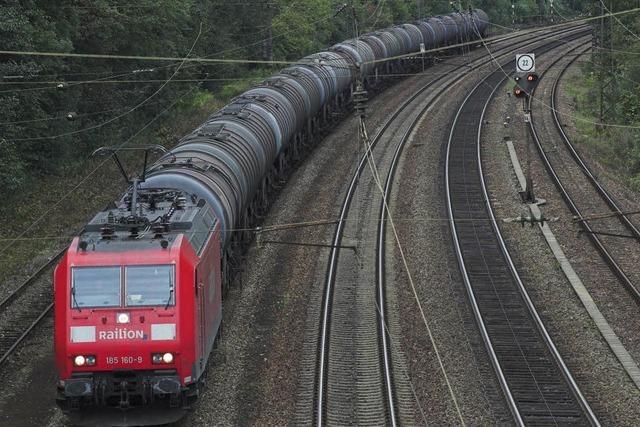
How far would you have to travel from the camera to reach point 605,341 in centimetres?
1886

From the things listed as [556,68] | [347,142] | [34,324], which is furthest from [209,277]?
[556,68]

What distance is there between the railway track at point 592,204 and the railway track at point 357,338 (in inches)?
237

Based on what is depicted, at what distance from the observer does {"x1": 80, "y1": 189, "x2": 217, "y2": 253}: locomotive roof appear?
15.0 meters

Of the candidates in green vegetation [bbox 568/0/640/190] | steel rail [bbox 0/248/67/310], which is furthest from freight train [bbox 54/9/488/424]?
green vegetation [bbox 568/0/640/190]

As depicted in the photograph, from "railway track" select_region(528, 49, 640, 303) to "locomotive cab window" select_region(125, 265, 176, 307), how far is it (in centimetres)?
1188

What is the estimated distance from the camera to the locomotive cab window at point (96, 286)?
47.4ft

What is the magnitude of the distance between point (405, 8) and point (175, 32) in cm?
4645

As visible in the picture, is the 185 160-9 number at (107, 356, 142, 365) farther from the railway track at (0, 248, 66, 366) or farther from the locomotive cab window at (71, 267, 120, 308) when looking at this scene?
the railway track at (0, 248, 66, 366)

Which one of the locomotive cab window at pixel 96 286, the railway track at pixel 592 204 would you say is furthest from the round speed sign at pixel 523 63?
the locomotive cab window at pixel 96 286

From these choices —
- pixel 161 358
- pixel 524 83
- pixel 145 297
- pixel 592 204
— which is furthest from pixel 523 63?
pixel 161 358

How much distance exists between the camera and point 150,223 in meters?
15.7

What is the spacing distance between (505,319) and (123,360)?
31.8 ft

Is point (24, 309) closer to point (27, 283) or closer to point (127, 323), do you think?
point (27, 283)

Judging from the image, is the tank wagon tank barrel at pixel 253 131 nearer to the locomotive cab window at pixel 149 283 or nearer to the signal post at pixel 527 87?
→ the locomotive cab window at pixel 149 283
